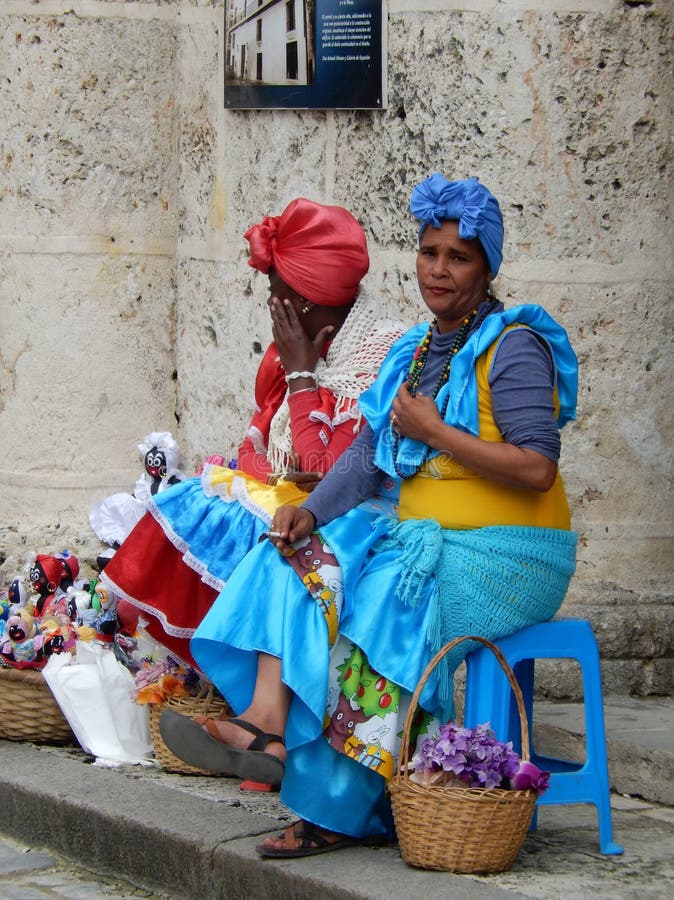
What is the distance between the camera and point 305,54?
548 centimetres

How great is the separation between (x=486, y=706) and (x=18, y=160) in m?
3.41

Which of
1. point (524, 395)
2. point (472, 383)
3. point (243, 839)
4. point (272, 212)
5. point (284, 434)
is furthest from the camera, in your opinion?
point (272, 212)

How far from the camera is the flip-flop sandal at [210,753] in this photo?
134 inches

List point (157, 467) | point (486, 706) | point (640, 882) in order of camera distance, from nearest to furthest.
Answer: point (640, 882)
point (486, 706)
point (157, 467)

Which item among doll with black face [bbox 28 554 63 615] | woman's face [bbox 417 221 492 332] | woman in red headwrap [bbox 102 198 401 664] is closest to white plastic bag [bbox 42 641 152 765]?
woman in red headwrap [bbox 102 198 401 664]

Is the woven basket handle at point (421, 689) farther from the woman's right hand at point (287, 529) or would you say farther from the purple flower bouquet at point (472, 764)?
the woman's right hand at point (287, 529)

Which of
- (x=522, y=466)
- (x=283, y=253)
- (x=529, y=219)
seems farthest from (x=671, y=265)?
(x=522, y=466)

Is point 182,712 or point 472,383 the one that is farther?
point 182,712

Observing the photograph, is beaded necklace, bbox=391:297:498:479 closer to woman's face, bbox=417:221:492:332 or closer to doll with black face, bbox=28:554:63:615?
woman's face, bbox=417:221:492:332

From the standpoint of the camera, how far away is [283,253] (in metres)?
4.60

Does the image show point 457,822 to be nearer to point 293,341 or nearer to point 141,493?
point 293,341

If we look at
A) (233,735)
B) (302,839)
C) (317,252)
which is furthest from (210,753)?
(317,252)

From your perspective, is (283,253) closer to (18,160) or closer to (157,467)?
(157,467)

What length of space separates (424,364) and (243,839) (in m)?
1.31
